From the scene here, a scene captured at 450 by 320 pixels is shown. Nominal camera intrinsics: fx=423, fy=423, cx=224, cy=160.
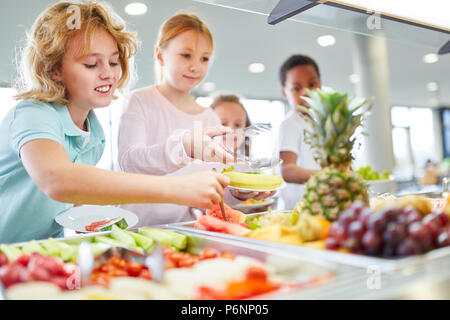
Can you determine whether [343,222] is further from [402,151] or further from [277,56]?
[402,151]

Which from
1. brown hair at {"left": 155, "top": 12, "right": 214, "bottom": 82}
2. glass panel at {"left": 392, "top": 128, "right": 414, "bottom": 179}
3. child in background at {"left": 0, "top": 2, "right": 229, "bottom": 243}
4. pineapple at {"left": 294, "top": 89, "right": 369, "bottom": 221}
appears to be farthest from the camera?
glass panel at {"left": 392, "top": 128, "right": 414, "bottom": 179}

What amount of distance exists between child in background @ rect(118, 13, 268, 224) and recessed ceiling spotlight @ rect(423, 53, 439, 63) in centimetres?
917

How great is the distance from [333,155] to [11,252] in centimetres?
99

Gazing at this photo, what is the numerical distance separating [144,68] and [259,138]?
17.3ft

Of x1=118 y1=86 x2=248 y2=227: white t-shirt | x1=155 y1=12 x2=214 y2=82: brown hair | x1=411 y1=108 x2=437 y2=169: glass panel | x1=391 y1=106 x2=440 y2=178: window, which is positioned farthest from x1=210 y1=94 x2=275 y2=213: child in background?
x1=411 y1=108 x2=437 y2=169: glass panel

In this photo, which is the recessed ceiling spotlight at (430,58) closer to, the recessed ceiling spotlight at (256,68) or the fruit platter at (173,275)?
the recessed ceiling spotlight at (256,68)

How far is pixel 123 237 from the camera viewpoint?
Answer: 142 cm

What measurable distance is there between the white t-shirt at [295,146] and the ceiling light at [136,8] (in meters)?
2.98

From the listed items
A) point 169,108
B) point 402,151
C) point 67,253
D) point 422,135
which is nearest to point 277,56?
point 169,108

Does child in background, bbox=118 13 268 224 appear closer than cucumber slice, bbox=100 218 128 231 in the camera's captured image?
No

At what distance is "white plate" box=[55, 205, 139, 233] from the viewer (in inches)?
68.9

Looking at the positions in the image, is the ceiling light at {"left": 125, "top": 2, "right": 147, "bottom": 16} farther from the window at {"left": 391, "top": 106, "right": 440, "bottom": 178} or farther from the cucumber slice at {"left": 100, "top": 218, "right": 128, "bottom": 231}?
the window at {"left": 391, "top": 106, "right": 440, "bottom": 178}

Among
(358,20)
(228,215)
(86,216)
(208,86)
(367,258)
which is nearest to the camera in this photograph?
(367,258)

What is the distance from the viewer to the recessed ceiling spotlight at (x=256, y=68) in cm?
958
